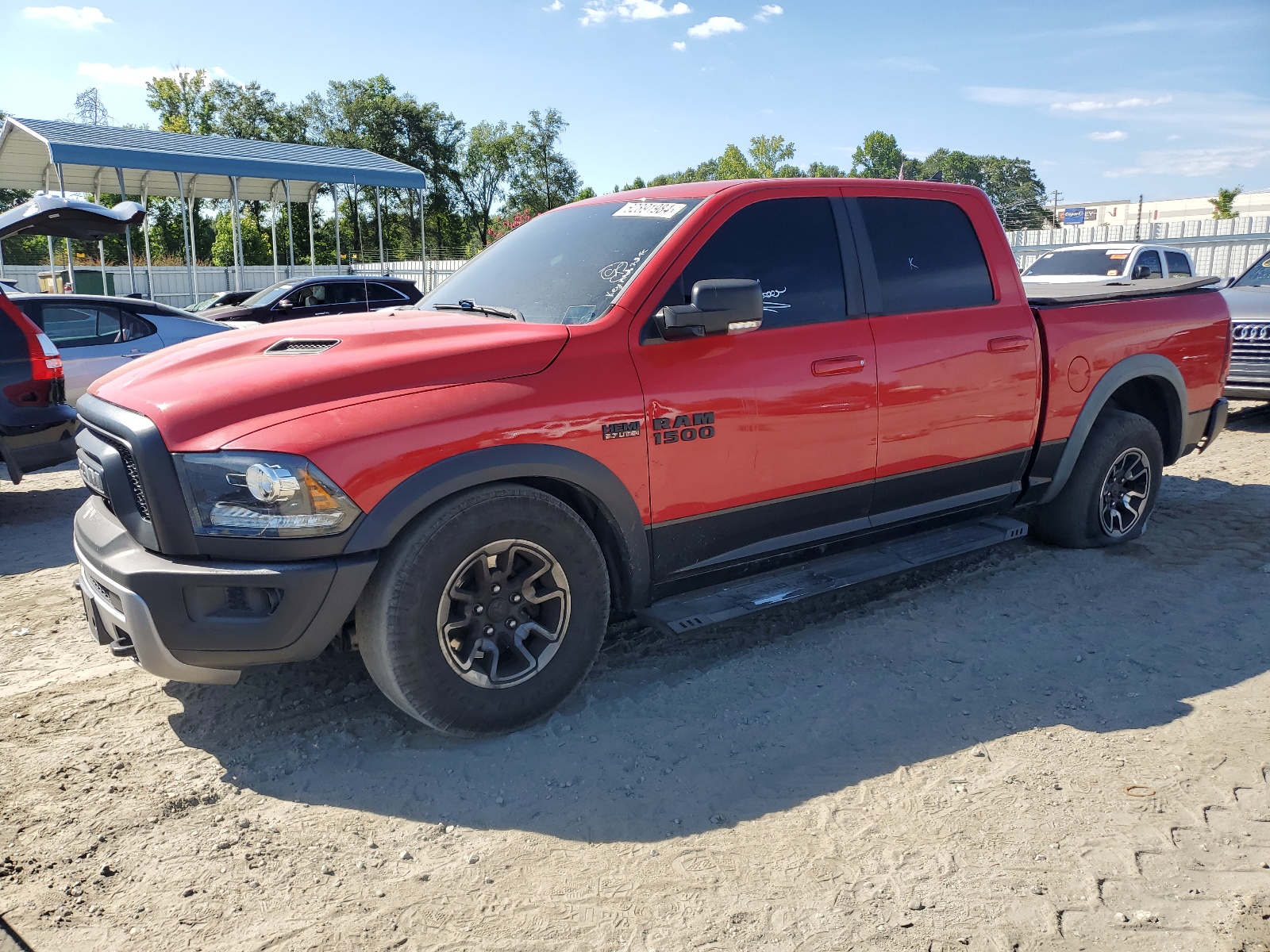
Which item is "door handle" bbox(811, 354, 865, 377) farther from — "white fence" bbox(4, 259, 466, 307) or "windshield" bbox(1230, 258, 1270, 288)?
"white fence" bbox(4, 259, 466, 307)

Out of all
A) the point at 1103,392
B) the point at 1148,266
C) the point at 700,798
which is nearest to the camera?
the point at 700,798

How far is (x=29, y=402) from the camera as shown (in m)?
6.17

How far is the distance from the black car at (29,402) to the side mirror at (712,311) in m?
4.64

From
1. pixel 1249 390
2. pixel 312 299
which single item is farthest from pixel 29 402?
pixel 1249 390

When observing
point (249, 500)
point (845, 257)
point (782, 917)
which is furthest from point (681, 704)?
point (845, 257)

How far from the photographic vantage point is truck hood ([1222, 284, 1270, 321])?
30.7 feet

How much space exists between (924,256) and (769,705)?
2.28 meters

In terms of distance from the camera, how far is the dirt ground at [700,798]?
2.42 meters

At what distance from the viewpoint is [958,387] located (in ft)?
14.2

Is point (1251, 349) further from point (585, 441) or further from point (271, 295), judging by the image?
point (271, 295)

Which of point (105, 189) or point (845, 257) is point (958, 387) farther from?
point (105, 189)

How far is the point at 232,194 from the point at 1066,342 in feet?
71.7

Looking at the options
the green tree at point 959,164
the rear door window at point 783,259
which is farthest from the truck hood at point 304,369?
the green tree at point 959,164

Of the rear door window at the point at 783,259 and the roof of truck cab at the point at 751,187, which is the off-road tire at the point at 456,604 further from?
the roof of truck cab at the point at 751,187
